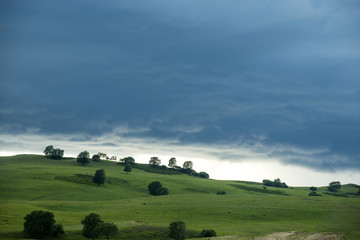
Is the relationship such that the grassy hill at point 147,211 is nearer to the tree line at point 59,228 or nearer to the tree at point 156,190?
the tree line at point 59,228

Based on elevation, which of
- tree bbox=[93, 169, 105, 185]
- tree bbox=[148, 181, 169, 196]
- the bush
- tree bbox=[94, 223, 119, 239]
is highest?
tree bbox=[93, 169, 105, 185]

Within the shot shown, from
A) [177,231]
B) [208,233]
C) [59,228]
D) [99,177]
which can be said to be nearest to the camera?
[59,228]

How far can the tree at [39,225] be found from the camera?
6925 centimetres

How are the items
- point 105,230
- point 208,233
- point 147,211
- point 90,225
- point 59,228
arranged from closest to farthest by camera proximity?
1. point 105,230
2. point 90,225
3. point 59,228
4. point 208,233
5. point 147,211

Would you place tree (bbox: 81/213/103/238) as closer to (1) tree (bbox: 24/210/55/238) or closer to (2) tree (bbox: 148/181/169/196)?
(1) tree (bbox: 24/210/55/238)

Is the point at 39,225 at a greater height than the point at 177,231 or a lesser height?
greater

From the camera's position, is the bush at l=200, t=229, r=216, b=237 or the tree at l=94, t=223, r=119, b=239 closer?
the tree at l=94, t=223, r=119, b=239

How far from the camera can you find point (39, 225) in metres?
69.6

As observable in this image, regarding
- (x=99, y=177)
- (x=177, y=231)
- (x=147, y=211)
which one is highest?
(x=99, y=177)

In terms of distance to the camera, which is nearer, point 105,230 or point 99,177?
point 105,230

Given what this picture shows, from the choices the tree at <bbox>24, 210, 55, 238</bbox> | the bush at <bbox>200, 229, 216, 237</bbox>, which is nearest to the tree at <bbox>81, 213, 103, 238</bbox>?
the tree at <bbox>24, 210, 55, 238</bbox>

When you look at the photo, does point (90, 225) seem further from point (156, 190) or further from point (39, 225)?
point (156, 190)

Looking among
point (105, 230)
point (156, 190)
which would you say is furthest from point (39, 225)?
point (156, 190)

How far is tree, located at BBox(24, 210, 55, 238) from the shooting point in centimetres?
6925
